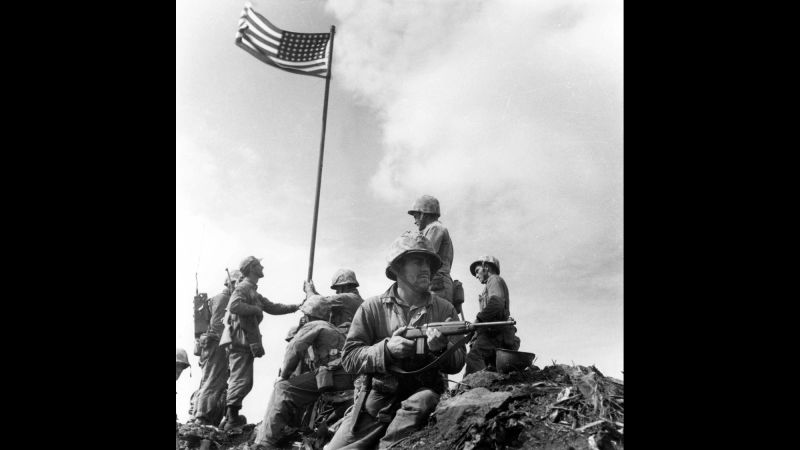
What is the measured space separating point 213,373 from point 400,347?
22.2 feet

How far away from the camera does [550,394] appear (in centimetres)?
496

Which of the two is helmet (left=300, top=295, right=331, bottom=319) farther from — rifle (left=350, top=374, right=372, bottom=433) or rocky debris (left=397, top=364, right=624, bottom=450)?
rocky debris (left=397, top=364, right=624, bottom=450)

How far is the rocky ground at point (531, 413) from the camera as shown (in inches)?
176

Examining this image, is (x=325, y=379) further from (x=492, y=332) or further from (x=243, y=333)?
(x=243, y=333)

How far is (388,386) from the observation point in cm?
543

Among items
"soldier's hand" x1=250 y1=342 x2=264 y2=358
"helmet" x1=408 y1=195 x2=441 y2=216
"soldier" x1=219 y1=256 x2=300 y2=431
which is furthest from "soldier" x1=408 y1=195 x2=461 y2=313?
"soldier's hand" x1=250 y1=342 x2=264 y2=358

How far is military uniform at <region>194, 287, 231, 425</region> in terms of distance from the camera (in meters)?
10.7

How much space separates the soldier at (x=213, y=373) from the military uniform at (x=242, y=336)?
2.14 ft

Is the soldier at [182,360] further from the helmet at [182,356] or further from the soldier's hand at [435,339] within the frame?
the soldier's hand at [435,339]
